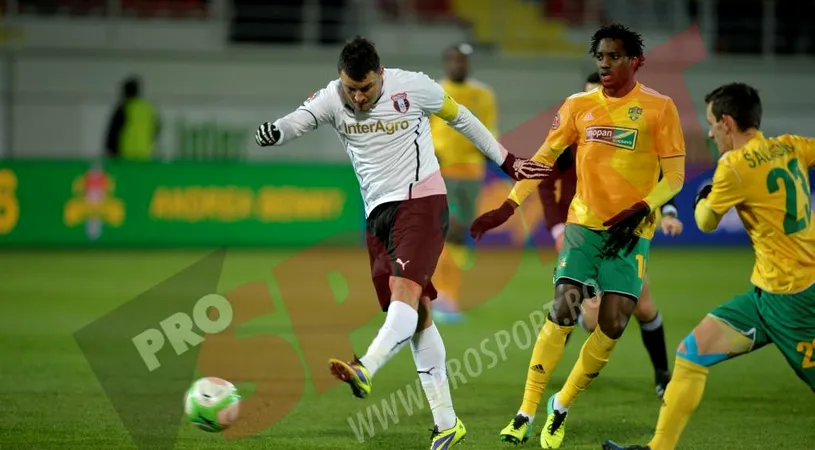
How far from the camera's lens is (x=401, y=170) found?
6367 mm

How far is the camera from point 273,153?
22.3m

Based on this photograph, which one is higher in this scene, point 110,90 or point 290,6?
point 290,6

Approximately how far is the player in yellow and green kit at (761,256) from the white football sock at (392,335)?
1.38 meters

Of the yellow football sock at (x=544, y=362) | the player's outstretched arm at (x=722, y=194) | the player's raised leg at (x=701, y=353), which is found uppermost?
the player's outstretched arm at (x=722, y=194)

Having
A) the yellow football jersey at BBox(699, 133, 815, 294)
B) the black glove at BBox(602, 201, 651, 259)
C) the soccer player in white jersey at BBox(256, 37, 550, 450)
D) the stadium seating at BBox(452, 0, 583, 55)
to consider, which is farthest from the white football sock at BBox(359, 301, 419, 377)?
the stadium seating at BBox(452, 0, 583, 55)

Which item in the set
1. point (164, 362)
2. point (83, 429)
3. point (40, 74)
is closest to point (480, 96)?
point (164, 362)

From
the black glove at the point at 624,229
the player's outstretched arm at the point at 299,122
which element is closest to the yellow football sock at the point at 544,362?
the black glove at the point at 624,229

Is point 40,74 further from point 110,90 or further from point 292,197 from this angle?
point 292,197

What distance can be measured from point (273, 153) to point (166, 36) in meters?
3.26

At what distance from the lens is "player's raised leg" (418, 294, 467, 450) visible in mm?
6285

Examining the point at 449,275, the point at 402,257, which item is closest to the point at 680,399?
the point at 402,257

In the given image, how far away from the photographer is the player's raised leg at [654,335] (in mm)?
8227

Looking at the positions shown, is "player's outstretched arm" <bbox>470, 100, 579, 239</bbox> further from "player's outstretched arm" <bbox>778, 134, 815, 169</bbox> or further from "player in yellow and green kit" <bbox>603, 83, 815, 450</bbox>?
"player's outstretched arm" <bbox>778, 134, 815, 169</bbox>

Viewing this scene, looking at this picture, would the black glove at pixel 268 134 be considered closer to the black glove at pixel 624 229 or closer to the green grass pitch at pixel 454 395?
the green grass pitch at pixel 454 395
